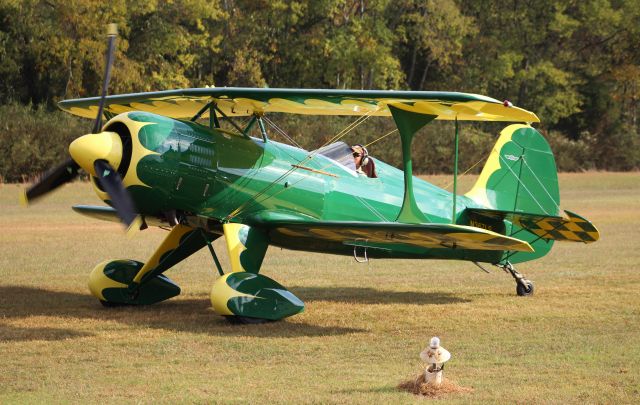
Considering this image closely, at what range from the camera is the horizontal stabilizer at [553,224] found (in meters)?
11.7

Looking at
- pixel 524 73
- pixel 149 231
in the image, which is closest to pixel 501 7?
pixel 524 73

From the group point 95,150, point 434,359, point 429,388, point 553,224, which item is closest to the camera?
point 434,359

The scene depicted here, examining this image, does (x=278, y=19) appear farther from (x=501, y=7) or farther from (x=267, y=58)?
(x=501, y=7)

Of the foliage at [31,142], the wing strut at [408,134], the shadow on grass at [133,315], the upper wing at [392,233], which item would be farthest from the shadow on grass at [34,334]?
the foliage at [31,142]

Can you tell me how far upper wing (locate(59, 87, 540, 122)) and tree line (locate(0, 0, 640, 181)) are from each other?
2407 centimetres

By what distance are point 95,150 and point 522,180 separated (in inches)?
244

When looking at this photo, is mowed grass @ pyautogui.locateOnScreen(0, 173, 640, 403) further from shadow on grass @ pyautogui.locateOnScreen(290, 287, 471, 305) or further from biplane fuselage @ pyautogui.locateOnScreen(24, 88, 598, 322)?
biplane fuselage @ pyautogui.locateOnScreen(24, 88, 598, 322)

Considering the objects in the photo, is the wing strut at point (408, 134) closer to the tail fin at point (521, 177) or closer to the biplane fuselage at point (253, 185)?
the biplane fuselage at point (253, 185)

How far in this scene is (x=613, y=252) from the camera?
61.3 ft

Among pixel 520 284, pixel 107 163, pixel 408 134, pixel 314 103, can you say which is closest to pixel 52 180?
pixel 107 163

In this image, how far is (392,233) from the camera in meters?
10.6

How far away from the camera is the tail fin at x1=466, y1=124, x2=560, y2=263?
45.3 ft

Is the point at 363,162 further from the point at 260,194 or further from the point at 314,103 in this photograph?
the point at 260,194

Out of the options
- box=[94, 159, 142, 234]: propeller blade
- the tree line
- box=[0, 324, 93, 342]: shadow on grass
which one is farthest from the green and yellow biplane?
the tree line
